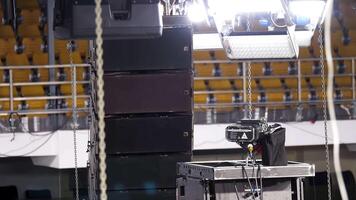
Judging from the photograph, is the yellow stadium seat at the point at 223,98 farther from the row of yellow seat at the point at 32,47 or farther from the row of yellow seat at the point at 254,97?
the row of yellow seat at the point at 32,47

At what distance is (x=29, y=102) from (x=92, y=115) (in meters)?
3.26

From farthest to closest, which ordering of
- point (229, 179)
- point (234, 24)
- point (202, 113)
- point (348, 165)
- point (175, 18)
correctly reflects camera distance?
point (348, 165)
point (202, 113)
point (175, 18)
point (234, 24)
point (229, 179)

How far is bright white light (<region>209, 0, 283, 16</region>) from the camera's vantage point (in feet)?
18.0

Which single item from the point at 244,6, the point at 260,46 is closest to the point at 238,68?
the point at 260,46

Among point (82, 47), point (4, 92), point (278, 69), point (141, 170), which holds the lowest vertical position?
point (141, 170)

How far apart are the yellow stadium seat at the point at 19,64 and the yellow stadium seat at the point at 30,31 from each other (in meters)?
0.73

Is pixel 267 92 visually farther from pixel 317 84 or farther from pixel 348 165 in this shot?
pixel 348 165

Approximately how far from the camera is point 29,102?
9594 millimetres

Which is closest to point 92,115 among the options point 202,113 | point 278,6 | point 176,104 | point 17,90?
point 176,104

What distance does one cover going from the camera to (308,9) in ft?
18.0

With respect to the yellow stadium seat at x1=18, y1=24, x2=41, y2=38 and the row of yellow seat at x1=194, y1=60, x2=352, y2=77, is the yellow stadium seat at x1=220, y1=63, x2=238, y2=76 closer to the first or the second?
the row of yellow seat at x1=194, y1=60, x2=352, y2=77

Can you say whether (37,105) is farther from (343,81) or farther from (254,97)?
(343,81)

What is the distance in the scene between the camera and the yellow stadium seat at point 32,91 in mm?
9742

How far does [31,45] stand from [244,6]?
5515 mm
